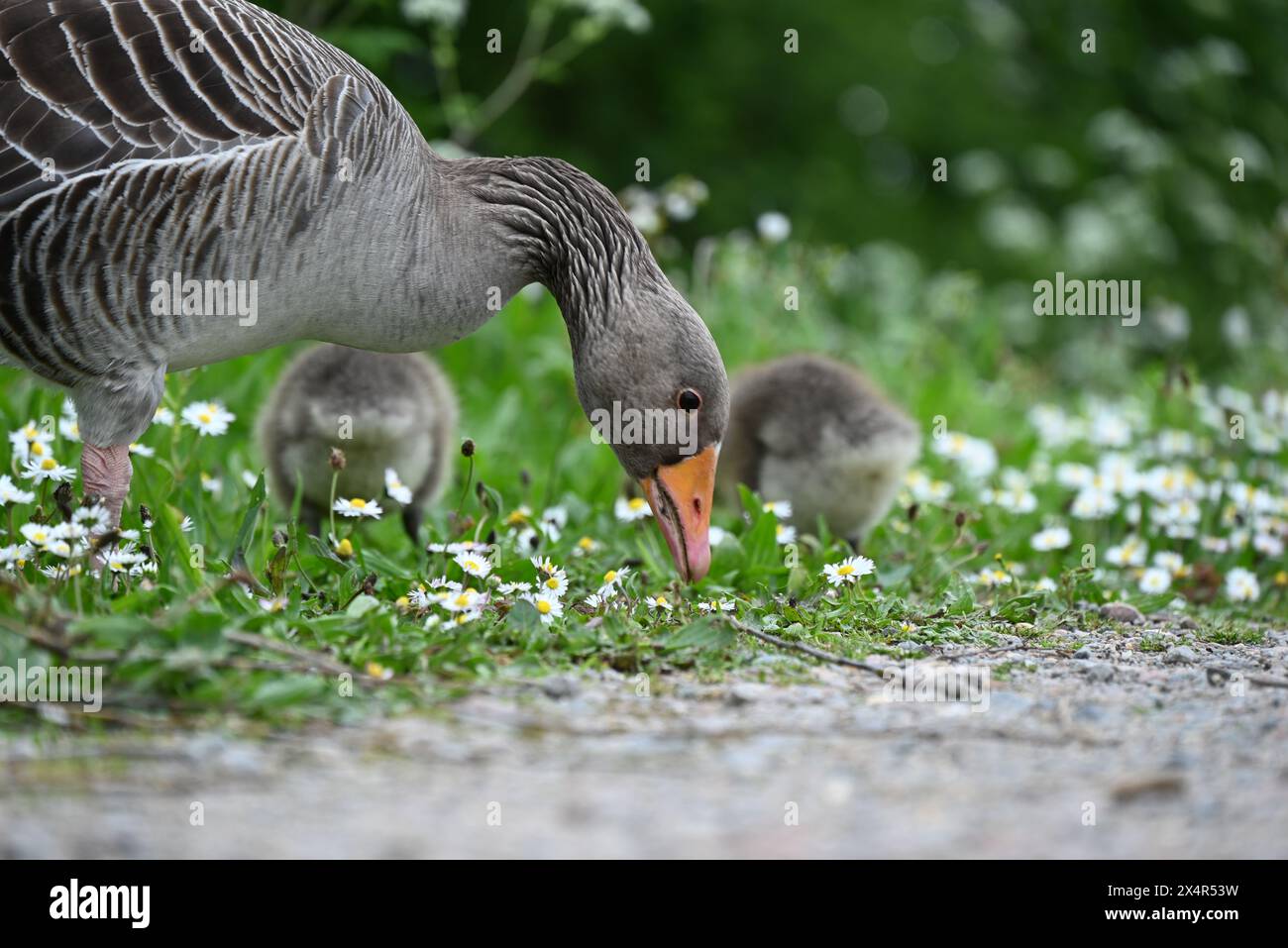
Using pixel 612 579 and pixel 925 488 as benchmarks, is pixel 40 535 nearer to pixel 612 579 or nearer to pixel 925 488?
pixel 612 579

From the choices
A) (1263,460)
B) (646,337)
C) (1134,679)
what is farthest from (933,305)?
(1134,679)

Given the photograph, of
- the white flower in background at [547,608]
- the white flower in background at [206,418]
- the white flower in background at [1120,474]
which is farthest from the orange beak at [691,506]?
the white flower in background at [1120,474]

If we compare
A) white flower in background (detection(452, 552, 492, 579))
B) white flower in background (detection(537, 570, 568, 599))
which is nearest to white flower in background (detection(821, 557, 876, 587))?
white flower in background (detection(537, 570, 568, 599))

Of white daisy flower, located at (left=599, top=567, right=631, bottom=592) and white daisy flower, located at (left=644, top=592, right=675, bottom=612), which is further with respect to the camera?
white daisy flower, located at (left=599, top=567, right=631, bottom=592)

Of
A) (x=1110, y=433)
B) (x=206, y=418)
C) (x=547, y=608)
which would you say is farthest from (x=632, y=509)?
(x=1110, y=433)

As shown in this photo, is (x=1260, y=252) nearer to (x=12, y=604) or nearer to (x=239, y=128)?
(x=239, y=128)

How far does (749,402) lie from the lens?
25.7 feet

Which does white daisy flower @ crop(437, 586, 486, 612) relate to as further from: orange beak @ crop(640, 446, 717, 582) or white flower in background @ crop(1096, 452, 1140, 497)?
white flower in background @ crop(1096, 452, 1140, 497)

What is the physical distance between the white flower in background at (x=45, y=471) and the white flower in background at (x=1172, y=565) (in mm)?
5154

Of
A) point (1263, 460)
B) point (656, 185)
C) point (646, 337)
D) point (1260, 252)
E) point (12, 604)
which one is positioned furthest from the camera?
point (656, 185)

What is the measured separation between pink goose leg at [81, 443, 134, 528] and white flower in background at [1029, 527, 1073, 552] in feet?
14.1

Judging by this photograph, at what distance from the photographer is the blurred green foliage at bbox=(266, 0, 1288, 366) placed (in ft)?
41.0

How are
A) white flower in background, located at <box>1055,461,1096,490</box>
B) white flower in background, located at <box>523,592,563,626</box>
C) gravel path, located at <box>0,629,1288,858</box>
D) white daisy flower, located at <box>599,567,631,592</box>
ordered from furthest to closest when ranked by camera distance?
white flower in background, located at <box>1055,461,1096,490</box>
white daisy flower, located at <box>599,567,631,592</box>
white flower in background, located at <box>523,592,563,626</box>
gravel path, located at <box>0,629,1288,858</box>
